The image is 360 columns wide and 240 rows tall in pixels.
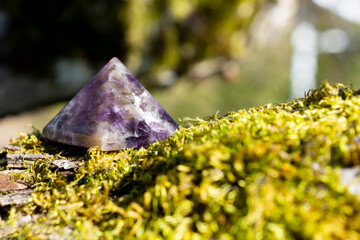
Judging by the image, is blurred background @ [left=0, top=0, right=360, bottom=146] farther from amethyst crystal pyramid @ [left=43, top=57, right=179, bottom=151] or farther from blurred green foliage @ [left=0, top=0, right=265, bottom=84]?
amethyst crystal pyramid @ [left=43, top=57, right=179, bottom=151]

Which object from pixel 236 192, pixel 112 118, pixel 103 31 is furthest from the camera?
pixel 103 31

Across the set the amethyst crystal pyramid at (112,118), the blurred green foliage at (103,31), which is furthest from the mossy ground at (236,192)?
the blurred green foliage at (103,31)

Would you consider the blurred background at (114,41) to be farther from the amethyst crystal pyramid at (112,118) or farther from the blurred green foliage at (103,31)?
the amethyst crystal pyramid at (112,118)

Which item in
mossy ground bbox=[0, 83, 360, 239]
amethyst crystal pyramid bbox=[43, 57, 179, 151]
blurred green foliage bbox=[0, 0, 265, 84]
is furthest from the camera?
blurred green foliage bbox=[0, 0, 265, 84]

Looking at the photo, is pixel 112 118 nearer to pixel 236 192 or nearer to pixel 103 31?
pixel 236 192

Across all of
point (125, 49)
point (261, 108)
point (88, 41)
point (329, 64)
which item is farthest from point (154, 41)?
point (329, 64)

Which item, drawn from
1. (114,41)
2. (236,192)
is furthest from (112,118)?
(114,41)

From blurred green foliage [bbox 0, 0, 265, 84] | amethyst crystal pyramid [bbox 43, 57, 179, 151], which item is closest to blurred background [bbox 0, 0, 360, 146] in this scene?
blurred green foliage [bbox 0, 0, 265, 84]
